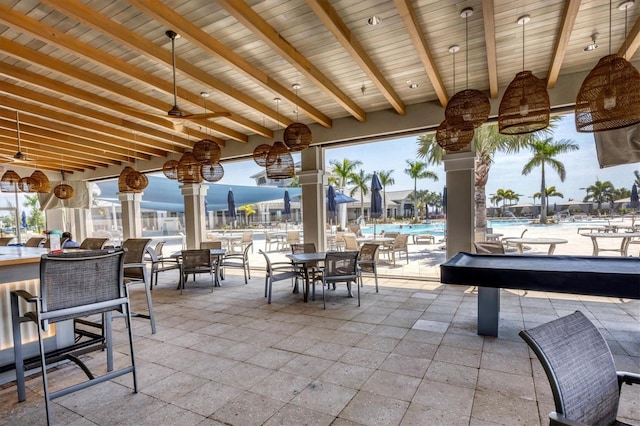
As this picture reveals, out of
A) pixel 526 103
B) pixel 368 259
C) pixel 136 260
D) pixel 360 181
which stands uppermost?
pixel 360 181

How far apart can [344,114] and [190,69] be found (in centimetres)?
299

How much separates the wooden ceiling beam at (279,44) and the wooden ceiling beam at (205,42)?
0.52 m

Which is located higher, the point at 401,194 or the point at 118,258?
the point at 401,194

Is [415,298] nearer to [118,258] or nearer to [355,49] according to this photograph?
[355,49]

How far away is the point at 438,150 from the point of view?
24.4 feet

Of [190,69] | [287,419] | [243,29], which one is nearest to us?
[287,419]

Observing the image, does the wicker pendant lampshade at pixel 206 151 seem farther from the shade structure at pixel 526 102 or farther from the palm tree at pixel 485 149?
the palm tree at pixel 485 149

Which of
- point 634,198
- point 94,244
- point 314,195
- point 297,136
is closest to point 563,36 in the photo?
point 297,136

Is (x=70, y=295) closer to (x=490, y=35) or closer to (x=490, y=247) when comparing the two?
(x=490, y=35)

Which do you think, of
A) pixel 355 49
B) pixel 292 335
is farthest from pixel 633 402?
pixel 355 49

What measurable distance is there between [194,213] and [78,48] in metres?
5.78

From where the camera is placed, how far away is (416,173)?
835cm

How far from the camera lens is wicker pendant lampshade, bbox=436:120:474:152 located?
3.78 meters

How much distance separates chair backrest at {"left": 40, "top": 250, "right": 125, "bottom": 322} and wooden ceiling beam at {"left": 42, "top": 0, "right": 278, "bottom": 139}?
1.95 metres
